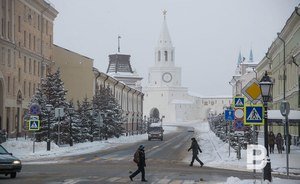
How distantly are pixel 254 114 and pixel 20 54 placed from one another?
5037cm

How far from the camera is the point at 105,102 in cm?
6862

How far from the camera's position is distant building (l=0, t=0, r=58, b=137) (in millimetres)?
60344

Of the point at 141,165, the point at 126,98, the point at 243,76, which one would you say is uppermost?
the point at 243,76

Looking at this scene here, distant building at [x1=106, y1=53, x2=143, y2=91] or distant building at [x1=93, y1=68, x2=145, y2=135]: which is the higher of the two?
distant building at [x1=106, y1=53, x2=143, y2=91]

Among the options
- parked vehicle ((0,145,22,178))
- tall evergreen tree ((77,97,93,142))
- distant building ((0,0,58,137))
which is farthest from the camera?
distant building ((0,0,58,137))

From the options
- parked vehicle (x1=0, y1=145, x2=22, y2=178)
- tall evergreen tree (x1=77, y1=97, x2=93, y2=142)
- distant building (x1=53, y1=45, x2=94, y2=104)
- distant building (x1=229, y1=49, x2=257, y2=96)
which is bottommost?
parked vehicle (x1=0, y1=145, x2=22, y2=178)

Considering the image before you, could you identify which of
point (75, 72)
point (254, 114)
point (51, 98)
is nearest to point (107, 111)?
point (75, 72)

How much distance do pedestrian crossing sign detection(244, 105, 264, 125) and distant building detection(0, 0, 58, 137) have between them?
40.6m

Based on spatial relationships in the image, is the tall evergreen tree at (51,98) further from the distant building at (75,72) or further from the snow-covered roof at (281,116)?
the distant building at (75,72)

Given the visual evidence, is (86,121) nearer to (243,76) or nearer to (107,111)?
(107,111)

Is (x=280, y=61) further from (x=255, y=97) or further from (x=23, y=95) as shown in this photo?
(x=255, y=97)

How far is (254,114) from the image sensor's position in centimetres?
1838

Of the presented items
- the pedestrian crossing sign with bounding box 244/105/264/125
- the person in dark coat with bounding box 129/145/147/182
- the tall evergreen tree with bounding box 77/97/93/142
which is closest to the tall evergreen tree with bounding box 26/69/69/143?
the tall evergreen tree with bounding box 77/97/93/142

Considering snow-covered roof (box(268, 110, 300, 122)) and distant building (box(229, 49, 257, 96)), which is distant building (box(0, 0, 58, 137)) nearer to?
snow-covered roof (box(268, 110, 300, 122))
